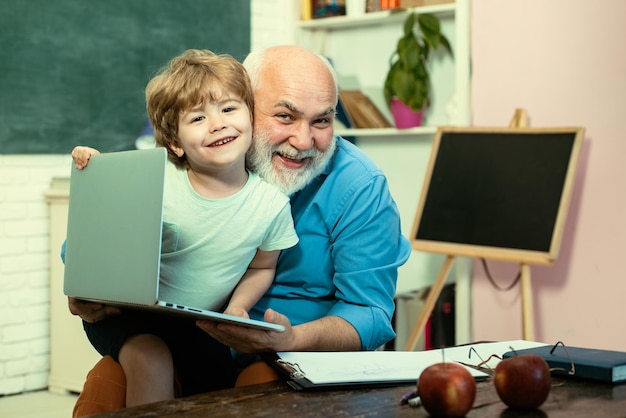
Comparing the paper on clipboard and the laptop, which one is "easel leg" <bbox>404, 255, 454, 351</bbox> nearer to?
the paper on clipboard

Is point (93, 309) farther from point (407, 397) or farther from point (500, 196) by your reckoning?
point (500, 196)

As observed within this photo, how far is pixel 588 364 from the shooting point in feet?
5.38

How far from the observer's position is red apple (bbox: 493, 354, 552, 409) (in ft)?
4.60

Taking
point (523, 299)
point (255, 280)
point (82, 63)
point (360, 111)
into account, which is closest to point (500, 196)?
point (523, 299)

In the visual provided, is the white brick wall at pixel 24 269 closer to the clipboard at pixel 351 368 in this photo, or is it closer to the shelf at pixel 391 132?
the shelf at pixel 391 132

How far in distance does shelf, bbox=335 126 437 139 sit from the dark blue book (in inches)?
110

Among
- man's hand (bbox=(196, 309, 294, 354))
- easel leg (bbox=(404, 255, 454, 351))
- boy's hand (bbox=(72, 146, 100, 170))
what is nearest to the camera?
man's hand (bbox=(196, 309, 294, 354))

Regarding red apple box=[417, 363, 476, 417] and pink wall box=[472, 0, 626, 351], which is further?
pink wall box=[472, 0, 626, 351]

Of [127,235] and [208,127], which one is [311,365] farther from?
[208,127]

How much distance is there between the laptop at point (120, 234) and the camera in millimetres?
1595

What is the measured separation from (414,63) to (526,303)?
1.40 metres

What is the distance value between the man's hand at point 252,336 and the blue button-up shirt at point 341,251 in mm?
326

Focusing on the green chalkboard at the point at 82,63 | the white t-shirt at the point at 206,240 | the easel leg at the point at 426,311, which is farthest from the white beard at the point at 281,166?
the green chalkboard at the point at 82,63

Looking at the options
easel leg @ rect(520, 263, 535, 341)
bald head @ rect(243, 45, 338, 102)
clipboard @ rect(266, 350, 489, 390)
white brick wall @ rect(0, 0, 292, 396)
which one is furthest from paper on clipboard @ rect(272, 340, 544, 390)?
white brick wall @ rect(0, 0, 292, 396)
